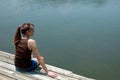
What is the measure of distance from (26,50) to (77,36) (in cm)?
505

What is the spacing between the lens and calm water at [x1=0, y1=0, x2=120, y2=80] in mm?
5836

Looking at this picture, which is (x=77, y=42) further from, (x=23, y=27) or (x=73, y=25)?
(x=23, y=27)

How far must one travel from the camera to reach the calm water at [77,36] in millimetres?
5836

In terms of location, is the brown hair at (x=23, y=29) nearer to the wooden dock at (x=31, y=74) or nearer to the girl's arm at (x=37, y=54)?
the girl's arm at (x=37, y=54)

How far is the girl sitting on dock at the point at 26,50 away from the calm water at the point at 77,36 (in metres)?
2.16

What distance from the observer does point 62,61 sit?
6.09 metres

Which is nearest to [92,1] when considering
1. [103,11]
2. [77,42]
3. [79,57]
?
[103,11]

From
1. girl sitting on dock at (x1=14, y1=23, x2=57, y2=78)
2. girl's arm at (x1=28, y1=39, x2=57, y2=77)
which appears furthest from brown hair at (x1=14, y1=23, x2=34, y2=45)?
girl's arm at (x1=28, y1=39, x2=57, y2=77)

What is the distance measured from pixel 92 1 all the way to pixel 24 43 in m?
12.9

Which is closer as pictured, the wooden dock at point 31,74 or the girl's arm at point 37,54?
the girl's arm at point 37,54

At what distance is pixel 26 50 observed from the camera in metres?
3.22

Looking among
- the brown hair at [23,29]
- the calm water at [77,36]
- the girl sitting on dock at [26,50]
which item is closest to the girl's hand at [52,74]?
the girl sitting on dock at [26,50]

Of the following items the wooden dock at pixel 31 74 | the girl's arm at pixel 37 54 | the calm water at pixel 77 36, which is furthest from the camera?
the calm water at pixel 77 36

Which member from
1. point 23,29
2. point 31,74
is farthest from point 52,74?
point 23,29
